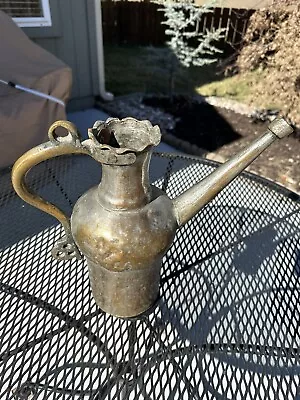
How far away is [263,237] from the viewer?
67.4 inches

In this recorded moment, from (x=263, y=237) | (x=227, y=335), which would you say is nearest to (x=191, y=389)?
(x=227, y=335)

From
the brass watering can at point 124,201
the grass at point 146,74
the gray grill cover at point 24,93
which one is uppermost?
the brass watering can at point 124,201

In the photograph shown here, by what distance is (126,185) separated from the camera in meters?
0.72

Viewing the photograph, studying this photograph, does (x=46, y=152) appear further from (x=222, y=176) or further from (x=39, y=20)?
(x=39, y=20)

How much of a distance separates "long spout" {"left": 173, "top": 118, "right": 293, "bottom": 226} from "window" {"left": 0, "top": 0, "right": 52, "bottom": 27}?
3.44 m

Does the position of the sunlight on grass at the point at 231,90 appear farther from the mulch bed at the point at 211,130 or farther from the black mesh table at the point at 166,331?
the black mesh table at the point at 166,331

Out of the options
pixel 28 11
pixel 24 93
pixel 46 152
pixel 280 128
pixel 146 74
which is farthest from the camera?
pixel 146 74

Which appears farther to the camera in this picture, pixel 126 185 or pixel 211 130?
pixel 211 130

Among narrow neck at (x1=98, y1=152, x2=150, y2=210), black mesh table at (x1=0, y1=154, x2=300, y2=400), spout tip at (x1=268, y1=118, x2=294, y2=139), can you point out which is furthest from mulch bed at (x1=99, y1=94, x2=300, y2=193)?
narrow neck at (x1=98, y1=152, x2=150, y2=210)

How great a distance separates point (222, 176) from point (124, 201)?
9.1 inches

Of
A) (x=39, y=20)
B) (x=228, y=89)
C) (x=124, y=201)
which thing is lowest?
(x=228, y=89)

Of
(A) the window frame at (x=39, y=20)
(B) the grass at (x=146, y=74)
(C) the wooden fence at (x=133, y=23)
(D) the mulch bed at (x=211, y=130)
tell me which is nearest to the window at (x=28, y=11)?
(A) the window frame at (x=39, y=20)

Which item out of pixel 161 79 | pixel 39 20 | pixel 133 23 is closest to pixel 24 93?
pixel 39 20

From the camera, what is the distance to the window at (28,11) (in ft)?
11.5
